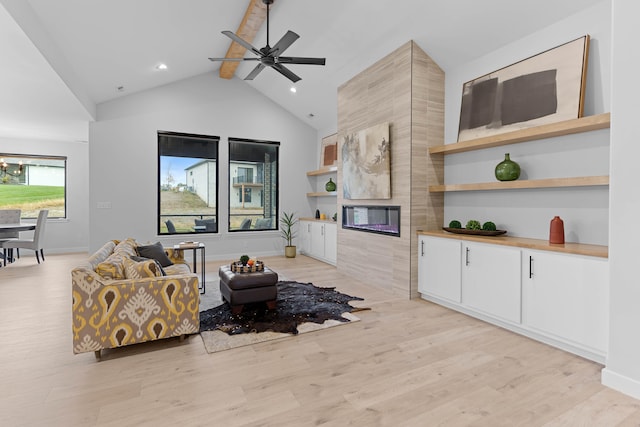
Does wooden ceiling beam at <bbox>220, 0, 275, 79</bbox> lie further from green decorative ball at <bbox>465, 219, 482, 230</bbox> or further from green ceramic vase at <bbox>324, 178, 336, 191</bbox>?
green decorative ball at <bbox>465, 219, 482, 230</bbox>

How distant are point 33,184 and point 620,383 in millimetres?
10763

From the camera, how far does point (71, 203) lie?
8.26m

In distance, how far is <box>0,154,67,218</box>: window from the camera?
306 inches

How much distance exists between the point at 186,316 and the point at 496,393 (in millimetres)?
2466

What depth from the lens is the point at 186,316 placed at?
9.59 ft

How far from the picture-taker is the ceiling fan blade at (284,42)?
3.41 meters

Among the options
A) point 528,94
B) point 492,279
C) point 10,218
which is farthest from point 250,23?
point 10,218

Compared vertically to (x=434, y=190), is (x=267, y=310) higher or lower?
lower

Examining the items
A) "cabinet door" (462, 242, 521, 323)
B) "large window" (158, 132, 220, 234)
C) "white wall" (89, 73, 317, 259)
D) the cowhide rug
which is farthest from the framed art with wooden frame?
"cabinet door" (462, 242, 521, 323)

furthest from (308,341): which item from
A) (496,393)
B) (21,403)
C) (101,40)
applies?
(101,40)

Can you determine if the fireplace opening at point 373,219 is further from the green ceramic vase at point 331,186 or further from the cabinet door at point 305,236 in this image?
the cabinet door at point 305,236

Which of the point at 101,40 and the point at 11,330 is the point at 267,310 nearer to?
the point at 11,330

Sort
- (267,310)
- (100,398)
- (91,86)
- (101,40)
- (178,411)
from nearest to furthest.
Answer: (178,411), (100,398), (267,310), (101,40), (91,86)

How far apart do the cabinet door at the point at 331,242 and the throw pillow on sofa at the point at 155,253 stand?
119 inches
